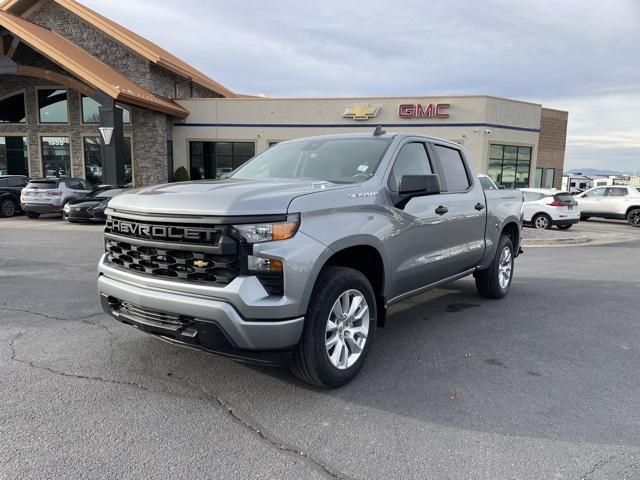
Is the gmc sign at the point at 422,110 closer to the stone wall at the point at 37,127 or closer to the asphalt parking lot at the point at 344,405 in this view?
the stone wall at the point at 37,127

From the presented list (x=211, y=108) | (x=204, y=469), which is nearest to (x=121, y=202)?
(x=204, y=469)

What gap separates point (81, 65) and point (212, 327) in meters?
20.4

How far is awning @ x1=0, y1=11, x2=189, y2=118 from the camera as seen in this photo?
64.6 feet

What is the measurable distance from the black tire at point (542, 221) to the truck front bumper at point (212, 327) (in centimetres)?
1586

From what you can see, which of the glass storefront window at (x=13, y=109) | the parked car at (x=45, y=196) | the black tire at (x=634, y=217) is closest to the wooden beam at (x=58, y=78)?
the glass storefront window at (x=13, y=109)

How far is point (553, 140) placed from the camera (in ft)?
122

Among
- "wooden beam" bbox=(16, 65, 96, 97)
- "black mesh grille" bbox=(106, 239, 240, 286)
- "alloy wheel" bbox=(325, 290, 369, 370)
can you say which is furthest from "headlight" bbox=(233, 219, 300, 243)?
"wooden beam" bbox=(16, 65, 96, 97)

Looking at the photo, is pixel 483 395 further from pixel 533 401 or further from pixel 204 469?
pixel 204 469

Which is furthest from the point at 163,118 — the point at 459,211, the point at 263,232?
the point at 263,232

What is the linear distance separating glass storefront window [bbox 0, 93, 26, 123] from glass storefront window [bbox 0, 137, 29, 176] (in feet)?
3.21

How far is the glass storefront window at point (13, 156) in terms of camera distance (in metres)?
26.0

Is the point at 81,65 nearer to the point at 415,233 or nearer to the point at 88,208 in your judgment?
the point at 88,208

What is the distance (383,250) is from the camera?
13.2 feet

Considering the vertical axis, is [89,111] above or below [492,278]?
above
